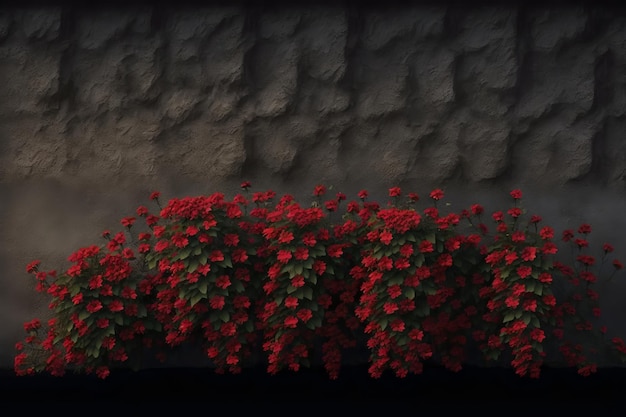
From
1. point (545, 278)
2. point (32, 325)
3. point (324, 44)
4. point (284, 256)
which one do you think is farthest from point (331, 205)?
point (32, 325)

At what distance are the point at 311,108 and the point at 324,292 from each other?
1009 mm

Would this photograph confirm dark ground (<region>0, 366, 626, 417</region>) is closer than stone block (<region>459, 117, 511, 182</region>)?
Yes

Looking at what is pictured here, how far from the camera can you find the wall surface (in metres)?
4.48

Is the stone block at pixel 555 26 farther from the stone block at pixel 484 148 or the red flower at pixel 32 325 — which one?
the red flower at pixel 32 325

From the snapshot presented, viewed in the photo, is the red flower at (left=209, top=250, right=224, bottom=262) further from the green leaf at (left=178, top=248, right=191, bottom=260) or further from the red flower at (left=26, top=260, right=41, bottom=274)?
the red flower at (left=26, top=260, right=41, bottom=274)

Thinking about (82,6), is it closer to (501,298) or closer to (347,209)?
(347,209)

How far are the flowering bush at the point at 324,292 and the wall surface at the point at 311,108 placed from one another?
226 mm

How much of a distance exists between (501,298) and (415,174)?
2.63 feet

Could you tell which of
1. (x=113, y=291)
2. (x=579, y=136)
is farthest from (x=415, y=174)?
(x=113, y=291)

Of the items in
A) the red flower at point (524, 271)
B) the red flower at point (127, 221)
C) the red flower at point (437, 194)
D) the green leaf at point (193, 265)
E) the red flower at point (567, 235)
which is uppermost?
the red flower at point (437, 194)

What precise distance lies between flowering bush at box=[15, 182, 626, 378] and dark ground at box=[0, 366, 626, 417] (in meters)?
0.08

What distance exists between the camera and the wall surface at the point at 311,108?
4.48 metres

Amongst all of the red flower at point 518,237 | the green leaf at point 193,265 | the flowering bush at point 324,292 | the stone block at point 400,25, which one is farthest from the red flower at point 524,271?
the green leaf at point 193,265

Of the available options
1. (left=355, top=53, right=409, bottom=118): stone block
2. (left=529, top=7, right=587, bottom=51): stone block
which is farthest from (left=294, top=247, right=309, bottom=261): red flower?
(left=529, top=7, right=587, bottom=51): stone block
